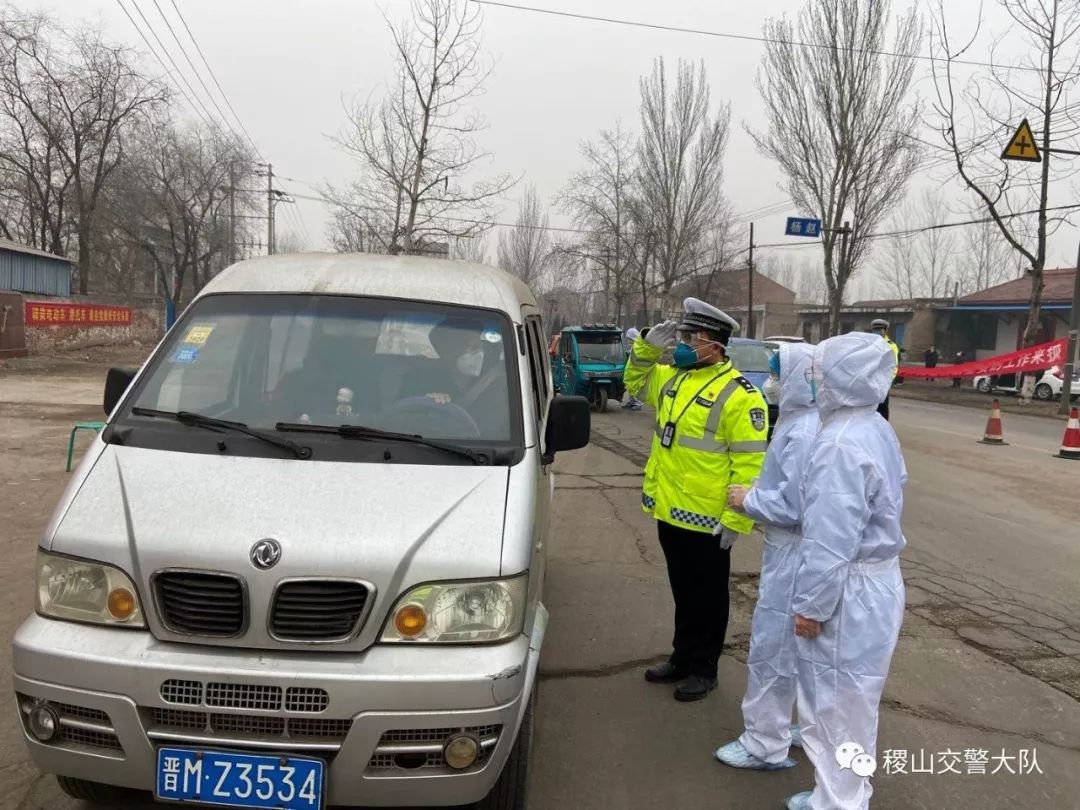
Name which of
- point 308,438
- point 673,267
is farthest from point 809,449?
point 673,267

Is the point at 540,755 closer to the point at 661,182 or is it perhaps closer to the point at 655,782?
the point at 655,782

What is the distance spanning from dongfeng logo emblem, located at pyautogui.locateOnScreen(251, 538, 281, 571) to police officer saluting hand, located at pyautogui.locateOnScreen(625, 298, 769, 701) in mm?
2079

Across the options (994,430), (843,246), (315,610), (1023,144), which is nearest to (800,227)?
(843,246)

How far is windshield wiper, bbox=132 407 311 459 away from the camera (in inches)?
111

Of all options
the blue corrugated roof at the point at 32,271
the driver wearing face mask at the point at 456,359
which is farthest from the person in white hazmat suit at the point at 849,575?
the blue corrugated roof at the point at 32,271

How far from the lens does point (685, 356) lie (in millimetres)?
3895

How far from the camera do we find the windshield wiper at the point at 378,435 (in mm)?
2875

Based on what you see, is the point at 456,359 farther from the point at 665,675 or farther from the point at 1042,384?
the point at 1042,384

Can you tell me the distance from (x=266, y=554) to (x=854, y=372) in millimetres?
2119

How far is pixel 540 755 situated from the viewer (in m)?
3.38

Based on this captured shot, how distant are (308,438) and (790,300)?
8860cm

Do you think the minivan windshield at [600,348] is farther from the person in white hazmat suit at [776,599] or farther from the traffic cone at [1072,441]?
the person in white hazmat suit at [776,599]

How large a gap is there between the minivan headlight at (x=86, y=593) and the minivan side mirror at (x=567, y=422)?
1726 millimetres

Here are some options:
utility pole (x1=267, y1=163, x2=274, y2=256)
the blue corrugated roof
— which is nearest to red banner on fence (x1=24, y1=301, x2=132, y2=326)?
the blue corrugated roof
